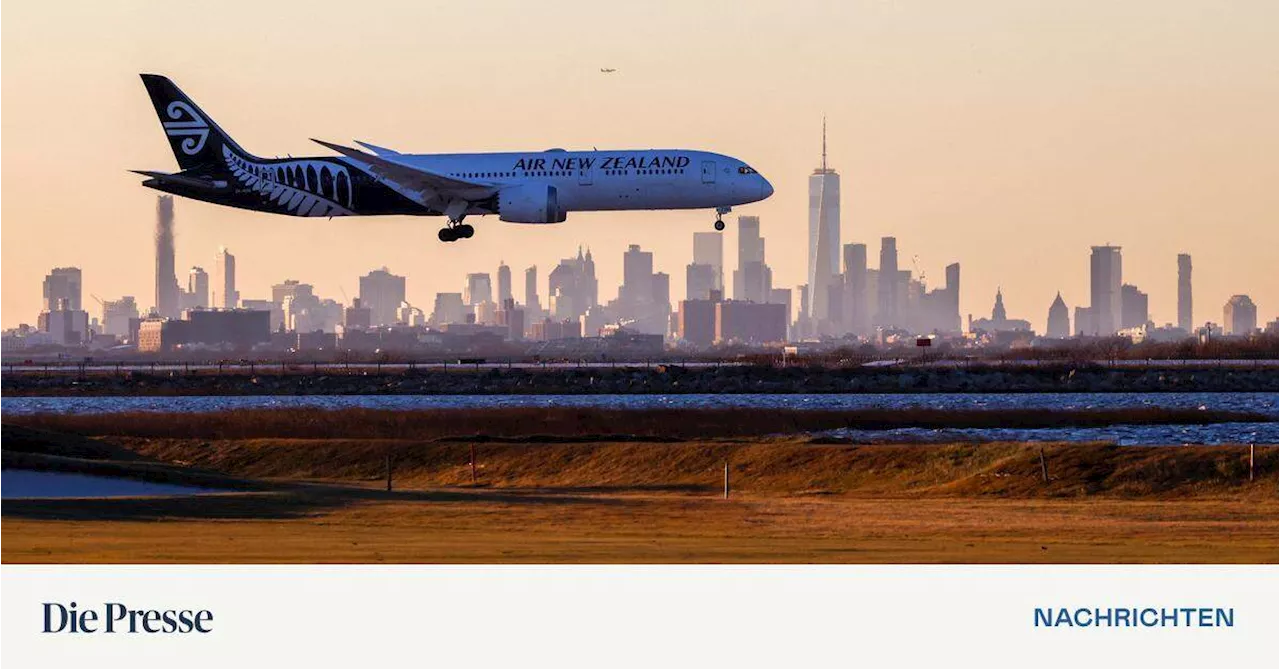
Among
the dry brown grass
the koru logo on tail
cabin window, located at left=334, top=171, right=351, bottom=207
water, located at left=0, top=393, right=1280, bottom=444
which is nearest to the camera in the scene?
cabin window, located at left=334, top=171, right=351, bottom=207

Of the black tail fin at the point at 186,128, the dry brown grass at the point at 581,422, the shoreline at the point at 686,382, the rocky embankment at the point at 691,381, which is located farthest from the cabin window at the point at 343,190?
the rocky embankment at the point at 691,381

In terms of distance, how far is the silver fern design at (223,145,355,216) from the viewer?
275 ft

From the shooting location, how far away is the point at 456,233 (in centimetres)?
8088

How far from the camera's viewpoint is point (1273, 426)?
8381 centimetres

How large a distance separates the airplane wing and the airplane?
40mm

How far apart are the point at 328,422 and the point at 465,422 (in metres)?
5.95

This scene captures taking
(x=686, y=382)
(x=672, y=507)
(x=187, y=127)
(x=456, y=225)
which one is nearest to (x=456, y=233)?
(x=456, y=225)

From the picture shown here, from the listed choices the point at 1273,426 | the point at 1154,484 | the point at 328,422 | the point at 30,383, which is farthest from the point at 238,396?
the point at 1154,484

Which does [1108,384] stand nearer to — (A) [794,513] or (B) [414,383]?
(B) [414,383]

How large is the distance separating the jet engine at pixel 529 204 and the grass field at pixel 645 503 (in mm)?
9468

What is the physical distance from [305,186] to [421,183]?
5.72m

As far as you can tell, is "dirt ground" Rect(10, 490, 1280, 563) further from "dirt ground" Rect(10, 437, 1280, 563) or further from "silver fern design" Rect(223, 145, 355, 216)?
"silver fern design" Rect(223, 145, 355, 216)

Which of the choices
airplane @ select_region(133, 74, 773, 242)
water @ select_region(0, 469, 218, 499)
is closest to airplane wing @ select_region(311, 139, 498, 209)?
airplane @ select_region(133, 74, 773, 242)

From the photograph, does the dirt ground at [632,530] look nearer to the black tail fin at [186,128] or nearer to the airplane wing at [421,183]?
the airplane wing at [421,183]
